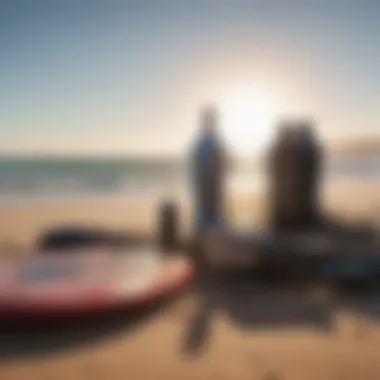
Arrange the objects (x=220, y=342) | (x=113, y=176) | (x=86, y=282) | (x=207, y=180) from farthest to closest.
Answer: (x=113, y=176) < (x=207, y=180) < (x=86, y=282) < (x=220, y=342)

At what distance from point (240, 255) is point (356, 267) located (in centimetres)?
64

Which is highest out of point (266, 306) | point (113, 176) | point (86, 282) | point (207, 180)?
point (207, 180)

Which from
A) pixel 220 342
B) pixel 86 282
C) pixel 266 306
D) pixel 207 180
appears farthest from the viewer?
pixel 207 180

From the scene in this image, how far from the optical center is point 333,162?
21750 millimetres

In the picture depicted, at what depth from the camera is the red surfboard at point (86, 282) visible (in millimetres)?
2354

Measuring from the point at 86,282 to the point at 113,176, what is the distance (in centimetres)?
1464

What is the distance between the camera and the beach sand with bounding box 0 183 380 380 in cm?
196

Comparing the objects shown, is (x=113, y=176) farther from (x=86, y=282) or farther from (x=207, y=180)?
(x=86, y=282)

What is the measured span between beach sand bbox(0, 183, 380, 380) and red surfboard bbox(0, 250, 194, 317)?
10 cm

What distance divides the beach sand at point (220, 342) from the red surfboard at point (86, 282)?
10 centimetres

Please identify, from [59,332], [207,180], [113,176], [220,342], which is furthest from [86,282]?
[113,176]

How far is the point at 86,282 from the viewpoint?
8.68 feet

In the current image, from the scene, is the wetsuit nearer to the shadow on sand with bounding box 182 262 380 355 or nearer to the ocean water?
the shadow on sand with bounding box 182 262 380 355

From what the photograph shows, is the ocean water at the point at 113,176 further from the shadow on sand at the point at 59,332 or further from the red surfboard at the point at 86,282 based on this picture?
the shadow on sand at the point at 59,332
